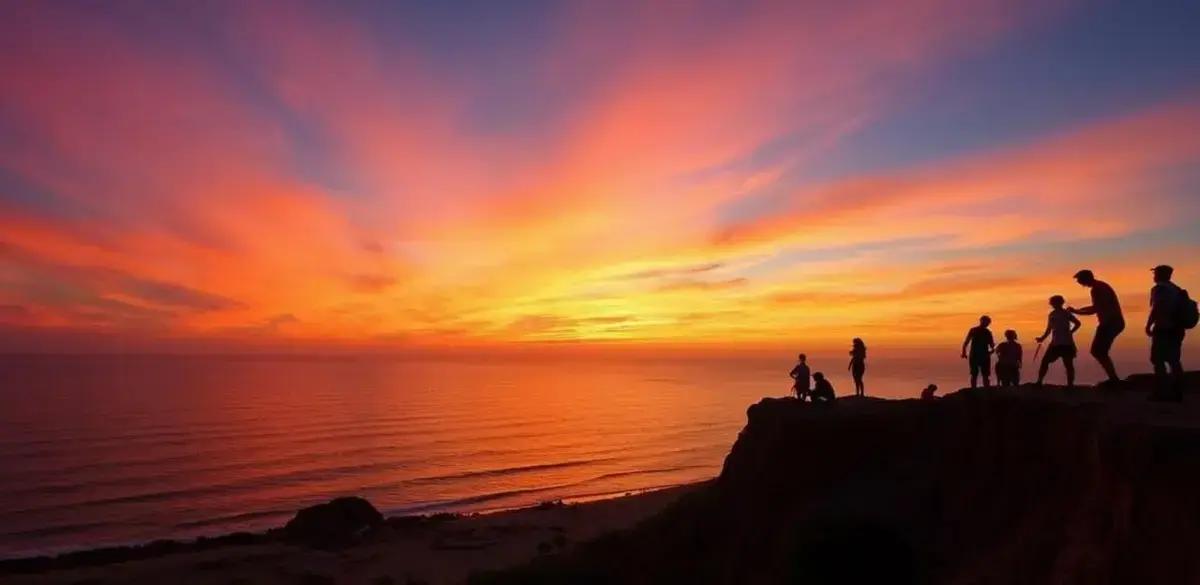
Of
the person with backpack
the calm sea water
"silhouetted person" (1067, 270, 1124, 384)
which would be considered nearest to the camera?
the person with backpack

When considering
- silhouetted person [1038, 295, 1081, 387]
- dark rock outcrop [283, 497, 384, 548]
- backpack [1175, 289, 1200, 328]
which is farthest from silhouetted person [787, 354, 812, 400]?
dark rock outcrop [283, 497, 384, 548]

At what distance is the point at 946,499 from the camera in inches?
480

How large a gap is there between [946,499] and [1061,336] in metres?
5.23

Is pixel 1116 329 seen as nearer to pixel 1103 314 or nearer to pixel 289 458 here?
pixel 1103 314

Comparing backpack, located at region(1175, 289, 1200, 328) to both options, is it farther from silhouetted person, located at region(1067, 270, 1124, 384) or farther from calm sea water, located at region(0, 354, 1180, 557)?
calm sea water, located at region(0, 354, 1180, 557)

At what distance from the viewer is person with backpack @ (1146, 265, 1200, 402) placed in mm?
11070

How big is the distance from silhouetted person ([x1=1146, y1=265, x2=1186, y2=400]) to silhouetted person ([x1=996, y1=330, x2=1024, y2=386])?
6.28 m

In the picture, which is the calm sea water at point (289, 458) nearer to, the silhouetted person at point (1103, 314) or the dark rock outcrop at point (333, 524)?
the dark rock outcrop at point (333, 524)

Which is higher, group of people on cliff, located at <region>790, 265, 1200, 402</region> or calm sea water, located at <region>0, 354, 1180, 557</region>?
group of people on cliff, located at <region>790, 265, 1200, 402</region>

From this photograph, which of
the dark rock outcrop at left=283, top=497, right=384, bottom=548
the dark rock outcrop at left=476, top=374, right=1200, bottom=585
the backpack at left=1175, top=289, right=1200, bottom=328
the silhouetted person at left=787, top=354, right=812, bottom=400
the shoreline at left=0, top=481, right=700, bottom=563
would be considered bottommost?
the shoreline at left=0, top=481, right=700, bottom=563

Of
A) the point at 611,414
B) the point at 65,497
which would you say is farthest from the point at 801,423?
the point at 611,414

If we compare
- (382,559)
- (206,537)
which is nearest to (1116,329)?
(382,559)

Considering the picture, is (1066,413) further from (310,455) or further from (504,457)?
(310,455)

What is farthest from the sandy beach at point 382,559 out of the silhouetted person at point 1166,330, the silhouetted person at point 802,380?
the silhouetted person at point 1166,330
